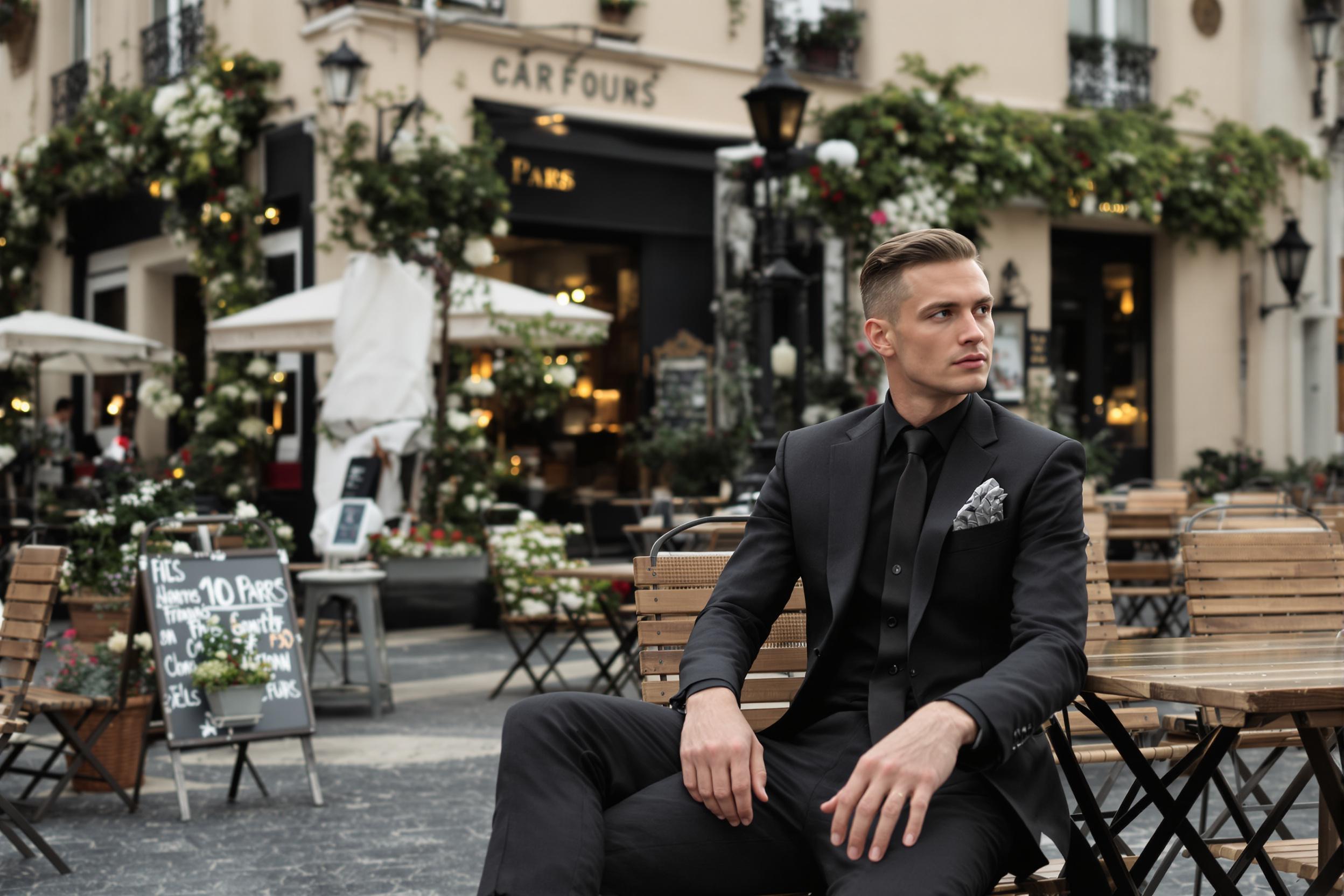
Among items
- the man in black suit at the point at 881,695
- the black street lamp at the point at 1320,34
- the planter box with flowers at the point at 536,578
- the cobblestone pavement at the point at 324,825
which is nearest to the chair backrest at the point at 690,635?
the man in black suit at the point at 881,695

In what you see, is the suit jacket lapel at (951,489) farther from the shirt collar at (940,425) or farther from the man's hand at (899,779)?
the man's hand at (899,779)

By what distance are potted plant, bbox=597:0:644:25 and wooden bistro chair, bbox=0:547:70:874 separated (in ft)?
35.3

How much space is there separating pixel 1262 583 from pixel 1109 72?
51.4ft

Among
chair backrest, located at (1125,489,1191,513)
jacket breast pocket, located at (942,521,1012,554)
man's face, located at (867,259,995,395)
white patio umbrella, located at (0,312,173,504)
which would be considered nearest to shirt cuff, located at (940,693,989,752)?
jacket breast pocket, located at (942,521,1012,554)

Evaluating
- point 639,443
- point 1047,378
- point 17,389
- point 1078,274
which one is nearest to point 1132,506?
point 639,443

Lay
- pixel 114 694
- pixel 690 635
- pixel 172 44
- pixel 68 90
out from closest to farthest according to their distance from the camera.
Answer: pixel 690 635, pixel 114 694, pixel 172 44, pixel 68 90

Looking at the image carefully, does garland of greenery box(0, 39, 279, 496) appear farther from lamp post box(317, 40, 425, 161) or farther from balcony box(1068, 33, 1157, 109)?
balcony box(1068, 33, 1157, 109)

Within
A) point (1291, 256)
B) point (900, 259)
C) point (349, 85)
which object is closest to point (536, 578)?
point (349, 85)

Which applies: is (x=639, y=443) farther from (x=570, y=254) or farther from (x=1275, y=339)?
(x=1275, y=339)

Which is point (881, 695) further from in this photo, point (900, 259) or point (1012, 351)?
point (1012, 351)

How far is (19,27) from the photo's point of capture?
19.5 m

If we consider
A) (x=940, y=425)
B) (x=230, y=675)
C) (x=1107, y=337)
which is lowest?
(x=230, y=675)

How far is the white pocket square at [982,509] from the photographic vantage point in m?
2.71

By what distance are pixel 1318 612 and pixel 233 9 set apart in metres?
12.9
